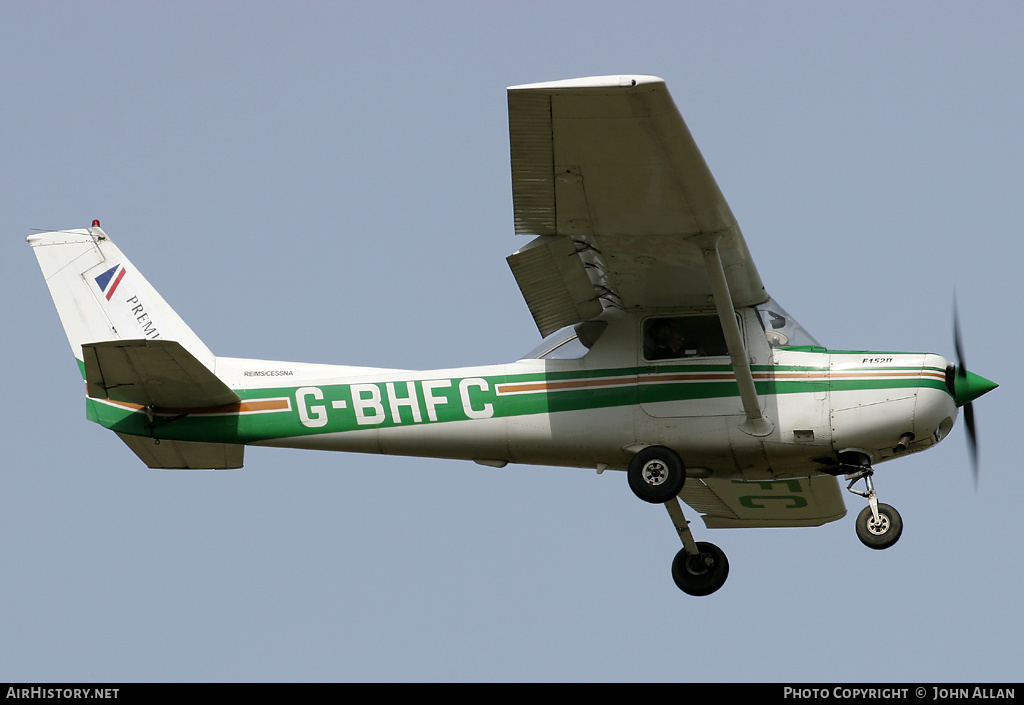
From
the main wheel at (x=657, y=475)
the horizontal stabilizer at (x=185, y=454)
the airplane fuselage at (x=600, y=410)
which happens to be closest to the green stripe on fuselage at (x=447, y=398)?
the airplane fuselage at (x=600, y=410)

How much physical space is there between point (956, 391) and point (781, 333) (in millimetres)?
1672

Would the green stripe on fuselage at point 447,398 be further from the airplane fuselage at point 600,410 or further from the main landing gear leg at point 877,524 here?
the main landing gear leg at point 877,524

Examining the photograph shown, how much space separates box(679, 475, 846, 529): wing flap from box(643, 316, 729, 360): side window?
222cm

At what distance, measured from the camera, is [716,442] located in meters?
13.4

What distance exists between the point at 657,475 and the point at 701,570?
86.6 inches

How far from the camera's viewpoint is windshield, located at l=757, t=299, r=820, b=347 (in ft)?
44.8

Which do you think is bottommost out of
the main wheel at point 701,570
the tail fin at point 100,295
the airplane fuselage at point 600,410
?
the main wheel at point 701,570

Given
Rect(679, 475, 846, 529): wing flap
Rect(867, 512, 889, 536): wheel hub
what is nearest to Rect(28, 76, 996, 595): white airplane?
Rect(867, 512, 889, 536): wheel hub

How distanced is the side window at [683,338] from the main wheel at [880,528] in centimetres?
196

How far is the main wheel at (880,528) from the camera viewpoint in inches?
515

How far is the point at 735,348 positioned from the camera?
42.8ft

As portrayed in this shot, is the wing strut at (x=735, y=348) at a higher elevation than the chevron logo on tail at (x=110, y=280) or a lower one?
lower
